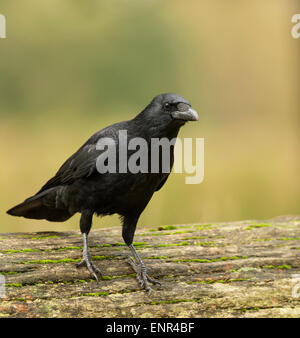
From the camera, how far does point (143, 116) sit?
134 inches

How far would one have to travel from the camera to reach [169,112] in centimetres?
329

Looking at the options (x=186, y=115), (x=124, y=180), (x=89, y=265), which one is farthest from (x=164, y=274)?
(x=186, y=115)

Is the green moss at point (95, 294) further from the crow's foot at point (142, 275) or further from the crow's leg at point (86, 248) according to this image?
the crow's foot at point (142, 275)

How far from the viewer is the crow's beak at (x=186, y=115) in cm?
320

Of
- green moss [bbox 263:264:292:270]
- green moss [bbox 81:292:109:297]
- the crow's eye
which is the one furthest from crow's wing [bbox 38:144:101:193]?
green moss [bbox 263:264:292:270]

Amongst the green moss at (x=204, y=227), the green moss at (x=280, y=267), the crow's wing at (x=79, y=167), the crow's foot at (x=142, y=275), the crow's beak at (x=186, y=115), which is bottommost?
the crow's foot at (x=142, y=275)

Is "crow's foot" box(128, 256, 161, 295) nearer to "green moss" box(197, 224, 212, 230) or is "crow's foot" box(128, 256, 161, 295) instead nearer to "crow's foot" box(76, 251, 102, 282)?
"crow's foot" box(76, 251, 102, 282)

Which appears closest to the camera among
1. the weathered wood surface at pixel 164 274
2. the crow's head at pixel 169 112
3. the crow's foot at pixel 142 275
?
the weathered wood surface at pixel 164 274

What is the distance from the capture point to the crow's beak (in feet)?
10.5

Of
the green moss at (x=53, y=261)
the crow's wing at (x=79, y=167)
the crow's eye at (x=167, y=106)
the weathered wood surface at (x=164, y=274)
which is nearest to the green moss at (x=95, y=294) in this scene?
the weathered wood surface at (x=164, y=274)

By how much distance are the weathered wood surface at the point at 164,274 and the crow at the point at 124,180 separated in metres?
0.12

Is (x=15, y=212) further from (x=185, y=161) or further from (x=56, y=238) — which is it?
(x=185, y=161)

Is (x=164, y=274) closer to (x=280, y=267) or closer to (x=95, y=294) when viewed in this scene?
(x=95, y=294)
